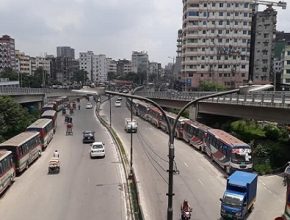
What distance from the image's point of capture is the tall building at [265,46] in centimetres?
12055

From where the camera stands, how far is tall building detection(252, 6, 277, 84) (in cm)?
12055

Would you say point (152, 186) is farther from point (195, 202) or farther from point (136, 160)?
point (136, 160)

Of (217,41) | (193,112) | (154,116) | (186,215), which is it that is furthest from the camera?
(217,41)

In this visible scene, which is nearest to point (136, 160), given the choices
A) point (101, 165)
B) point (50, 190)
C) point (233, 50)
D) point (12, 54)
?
point (101, 165)

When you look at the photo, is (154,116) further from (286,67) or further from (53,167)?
(286,67)

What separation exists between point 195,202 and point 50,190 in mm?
11036

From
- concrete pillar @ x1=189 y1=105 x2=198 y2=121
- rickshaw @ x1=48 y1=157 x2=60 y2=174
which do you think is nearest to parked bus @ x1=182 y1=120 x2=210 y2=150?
concrete pillar @ x1=189 y1=105 x2=198 y2=121

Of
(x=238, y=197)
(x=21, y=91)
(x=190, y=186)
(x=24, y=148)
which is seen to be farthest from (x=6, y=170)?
(x=21, y=91)

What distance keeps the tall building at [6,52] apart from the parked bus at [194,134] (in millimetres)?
148802

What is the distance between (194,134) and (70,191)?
23109mm

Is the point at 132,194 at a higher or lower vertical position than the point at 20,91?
lower

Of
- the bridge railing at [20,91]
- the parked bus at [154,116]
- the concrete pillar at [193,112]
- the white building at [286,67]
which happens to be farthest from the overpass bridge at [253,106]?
the white building at [286,67]

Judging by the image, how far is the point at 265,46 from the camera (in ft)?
397

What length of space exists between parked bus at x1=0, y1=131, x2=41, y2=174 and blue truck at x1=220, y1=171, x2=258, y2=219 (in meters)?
18.9
